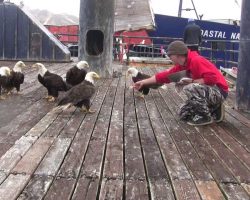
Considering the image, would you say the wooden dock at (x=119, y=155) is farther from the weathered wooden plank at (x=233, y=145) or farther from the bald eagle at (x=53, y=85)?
the bald eagle at (x=53, y=85)

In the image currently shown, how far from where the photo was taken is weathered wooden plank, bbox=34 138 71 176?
13.4 feet

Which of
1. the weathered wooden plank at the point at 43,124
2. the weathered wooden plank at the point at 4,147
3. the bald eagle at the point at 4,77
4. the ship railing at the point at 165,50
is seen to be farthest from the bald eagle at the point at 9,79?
the ship railing at the point at 165,50

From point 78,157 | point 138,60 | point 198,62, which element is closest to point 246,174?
point 78,157

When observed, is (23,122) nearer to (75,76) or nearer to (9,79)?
(9,79)

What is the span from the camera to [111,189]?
3.71m

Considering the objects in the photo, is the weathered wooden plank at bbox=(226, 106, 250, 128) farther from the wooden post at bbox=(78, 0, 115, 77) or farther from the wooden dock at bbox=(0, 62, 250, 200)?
the wooden post at bbox=(78, 0, 115, 77)

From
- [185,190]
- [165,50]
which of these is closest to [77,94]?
[185,190]

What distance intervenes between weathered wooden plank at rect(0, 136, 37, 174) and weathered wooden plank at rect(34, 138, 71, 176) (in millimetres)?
249

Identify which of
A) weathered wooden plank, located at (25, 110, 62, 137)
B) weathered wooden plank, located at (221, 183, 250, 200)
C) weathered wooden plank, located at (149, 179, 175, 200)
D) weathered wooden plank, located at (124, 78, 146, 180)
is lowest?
weathered wooden plank, located at (221, 183, 250, 200)

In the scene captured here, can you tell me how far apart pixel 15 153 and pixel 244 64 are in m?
4.56

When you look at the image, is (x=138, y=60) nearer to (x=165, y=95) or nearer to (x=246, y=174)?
(x=165, y=95)

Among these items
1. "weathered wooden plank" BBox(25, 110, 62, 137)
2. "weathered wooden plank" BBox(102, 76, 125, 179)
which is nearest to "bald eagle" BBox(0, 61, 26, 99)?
"weathered wooden plank" BBox(25, 110, 62, 137)

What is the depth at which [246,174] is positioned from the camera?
4.28 meters

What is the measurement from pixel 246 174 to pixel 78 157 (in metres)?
1.59
